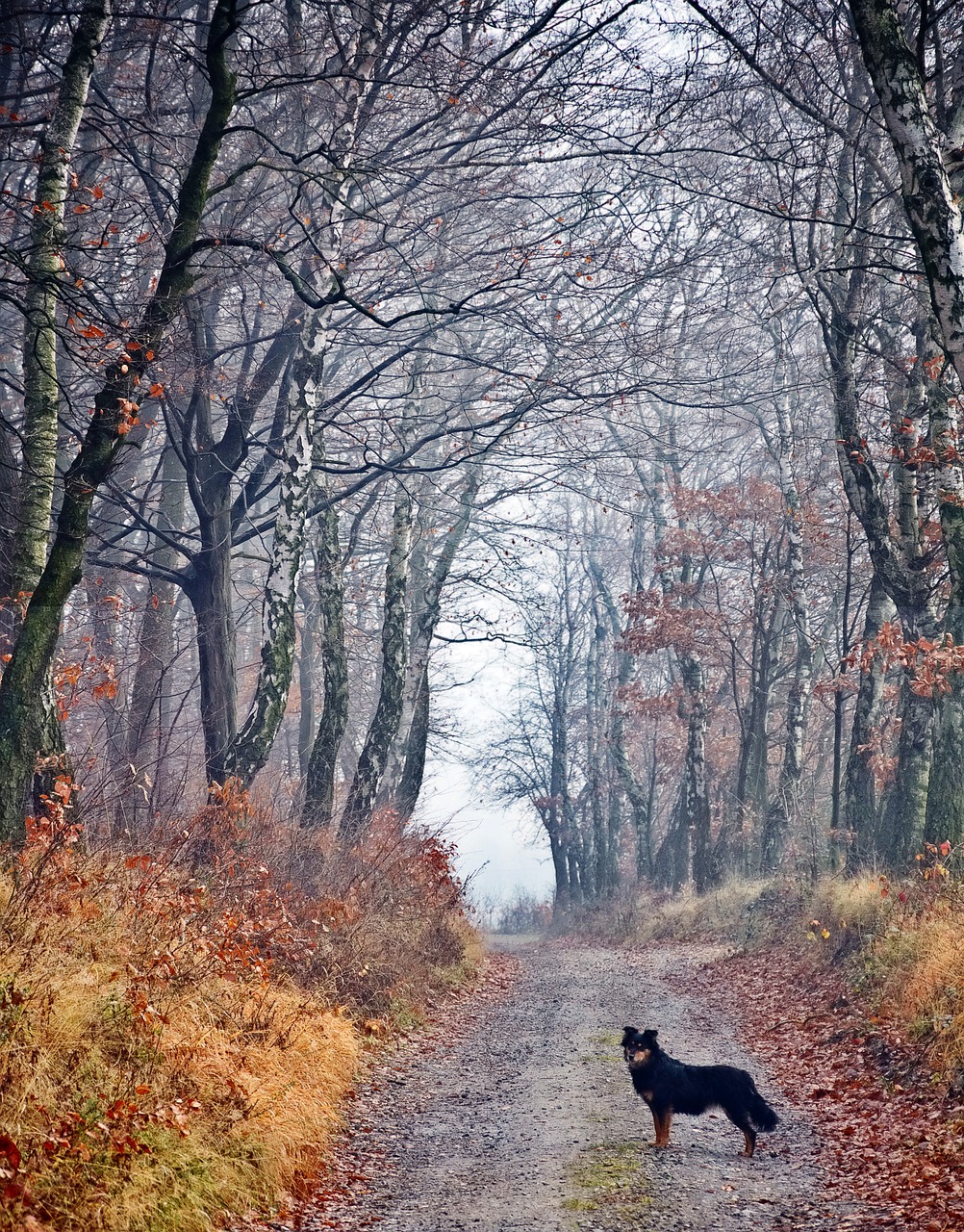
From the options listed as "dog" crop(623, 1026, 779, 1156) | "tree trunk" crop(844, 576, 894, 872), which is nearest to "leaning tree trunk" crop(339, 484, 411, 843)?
"tree trunk" crop(844, 576, 894, 872)

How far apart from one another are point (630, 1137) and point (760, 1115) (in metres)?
1.01

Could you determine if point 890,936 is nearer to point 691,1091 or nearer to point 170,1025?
point 691,1091

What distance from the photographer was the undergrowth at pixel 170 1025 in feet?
15.2

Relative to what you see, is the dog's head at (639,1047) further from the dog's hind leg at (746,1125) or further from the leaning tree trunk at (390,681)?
the leaning tree trunk at (390,681)

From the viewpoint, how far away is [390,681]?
1745 cm

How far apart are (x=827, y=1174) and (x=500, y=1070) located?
3.89m

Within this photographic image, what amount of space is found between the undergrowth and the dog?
7.08ft

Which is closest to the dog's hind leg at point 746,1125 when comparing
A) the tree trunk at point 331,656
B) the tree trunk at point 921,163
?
the tree trunk at point 921,163

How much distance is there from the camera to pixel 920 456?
1081 centimetres

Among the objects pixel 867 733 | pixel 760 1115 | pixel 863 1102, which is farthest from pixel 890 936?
pixel 867 733

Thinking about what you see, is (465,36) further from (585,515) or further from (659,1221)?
(585,515)

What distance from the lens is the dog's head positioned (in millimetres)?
6488

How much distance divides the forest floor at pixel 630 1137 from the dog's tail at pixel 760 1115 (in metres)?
0.23

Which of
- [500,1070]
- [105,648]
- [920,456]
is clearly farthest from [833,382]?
[105,648]
